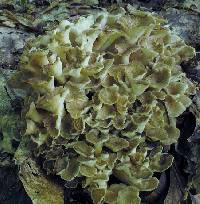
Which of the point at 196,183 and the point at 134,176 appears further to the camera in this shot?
the point at 196,183

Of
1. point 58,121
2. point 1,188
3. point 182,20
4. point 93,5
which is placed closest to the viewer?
point 58,121

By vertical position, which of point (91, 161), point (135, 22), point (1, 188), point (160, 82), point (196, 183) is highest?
point (135, 22)

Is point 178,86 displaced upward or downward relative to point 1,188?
upward

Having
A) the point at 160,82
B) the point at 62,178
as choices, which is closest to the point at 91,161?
the point at 62,178

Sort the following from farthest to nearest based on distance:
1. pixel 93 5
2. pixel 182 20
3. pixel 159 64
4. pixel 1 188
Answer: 1. pixel 93 5
2. pixel 182 20
3. pixel 1 188
4. pixel 159 64

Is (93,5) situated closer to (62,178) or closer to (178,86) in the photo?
(178,86)

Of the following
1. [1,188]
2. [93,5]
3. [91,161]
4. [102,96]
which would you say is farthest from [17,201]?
[93,5]

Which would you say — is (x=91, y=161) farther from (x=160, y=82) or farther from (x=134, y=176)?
(x=160, y=82)
